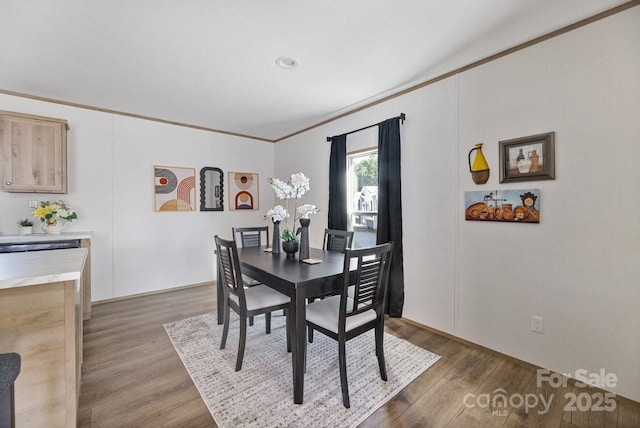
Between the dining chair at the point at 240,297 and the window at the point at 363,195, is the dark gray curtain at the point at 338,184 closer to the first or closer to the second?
the window at the point at 363,195

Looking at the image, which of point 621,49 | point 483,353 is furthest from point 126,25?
point 483,353

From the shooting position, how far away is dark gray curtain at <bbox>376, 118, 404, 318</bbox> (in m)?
3.01

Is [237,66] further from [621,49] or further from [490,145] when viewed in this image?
[621,49]

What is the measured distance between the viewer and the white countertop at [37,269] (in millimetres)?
1155

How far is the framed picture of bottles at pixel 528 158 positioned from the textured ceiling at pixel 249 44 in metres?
0.77

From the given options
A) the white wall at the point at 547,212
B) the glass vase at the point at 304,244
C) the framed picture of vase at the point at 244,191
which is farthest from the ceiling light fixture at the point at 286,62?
the framed picture of vase at the point at 244,191

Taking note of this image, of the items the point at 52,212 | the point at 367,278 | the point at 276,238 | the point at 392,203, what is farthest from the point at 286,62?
the point at 52,212

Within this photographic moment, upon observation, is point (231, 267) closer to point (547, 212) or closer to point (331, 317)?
point (331, 317)

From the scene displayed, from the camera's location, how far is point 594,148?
1860 millimetres

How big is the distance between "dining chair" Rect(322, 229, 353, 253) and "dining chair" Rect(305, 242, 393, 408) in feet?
3.19

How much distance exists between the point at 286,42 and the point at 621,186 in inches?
99.6

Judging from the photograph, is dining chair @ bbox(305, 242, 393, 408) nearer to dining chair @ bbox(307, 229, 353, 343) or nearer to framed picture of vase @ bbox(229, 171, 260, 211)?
dining chair @ bbox(307, 229, 353, 343)

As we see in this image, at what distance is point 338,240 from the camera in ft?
10.2

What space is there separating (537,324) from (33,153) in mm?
5122
